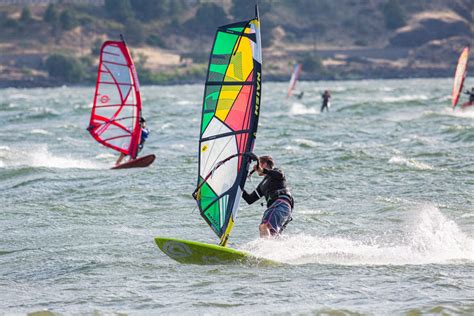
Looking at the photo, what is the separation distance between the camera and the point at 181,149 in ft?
81.6

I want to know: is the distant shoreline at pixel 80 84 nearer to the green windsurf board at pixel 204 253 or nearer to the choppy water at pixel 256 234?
the choppy water at pixel 256 234

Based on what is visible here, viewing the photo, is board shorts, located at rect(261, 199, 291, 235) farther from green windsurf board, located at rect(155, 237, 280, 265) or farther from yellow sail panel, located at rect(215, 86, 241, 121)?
yellow sail panel, located at rect(215, 86, 241, 121)

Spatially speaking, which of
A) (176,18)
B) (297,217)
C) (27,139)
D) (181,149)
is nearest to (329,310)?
(297,217)

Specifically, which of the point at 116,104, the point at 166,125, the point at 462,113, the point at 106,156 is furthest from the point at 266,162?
the point at 462,113

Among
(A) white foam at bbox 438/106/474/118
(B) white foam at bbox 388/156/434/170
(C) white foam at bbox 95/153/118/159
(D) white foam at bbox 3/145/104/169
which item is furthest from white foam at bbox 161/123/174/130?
(B) white foam at bbox 388/156/434/170

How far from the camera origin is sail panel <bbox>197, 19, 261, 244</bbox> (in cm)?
912

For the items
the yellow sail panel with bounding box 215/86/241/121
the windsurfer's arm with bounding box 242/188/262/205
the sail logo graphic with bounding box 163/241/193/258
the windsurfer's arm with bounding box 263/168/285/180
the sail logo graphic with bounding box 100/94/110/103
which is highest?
the yellow sail panel with bounding box 215/86/241/121

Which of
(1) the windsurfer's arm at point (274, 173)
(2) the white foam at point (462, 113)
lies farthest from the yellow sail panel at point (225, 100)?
(2) the white foam at point (462, 113)

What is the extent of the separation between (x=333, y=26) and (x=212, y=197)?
15125cm

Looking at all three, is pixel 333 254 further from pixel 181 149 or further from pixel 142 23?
pixel 142 23

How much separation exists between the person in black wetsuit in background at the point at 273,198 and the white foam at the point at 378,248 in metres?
0.20

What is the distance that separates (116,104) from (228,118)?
10198mm

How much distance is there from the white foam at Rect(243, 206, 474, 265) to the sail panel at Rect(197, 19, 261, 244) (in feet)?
2.86

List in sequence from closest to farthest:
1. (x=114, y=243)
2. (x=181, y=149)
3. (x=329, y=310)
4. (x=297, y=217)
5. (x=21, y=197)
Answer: (x=329, y=310), (x=114, y=243), (x=297, y=217), (x=21, y=197), (x=181, y=149)
